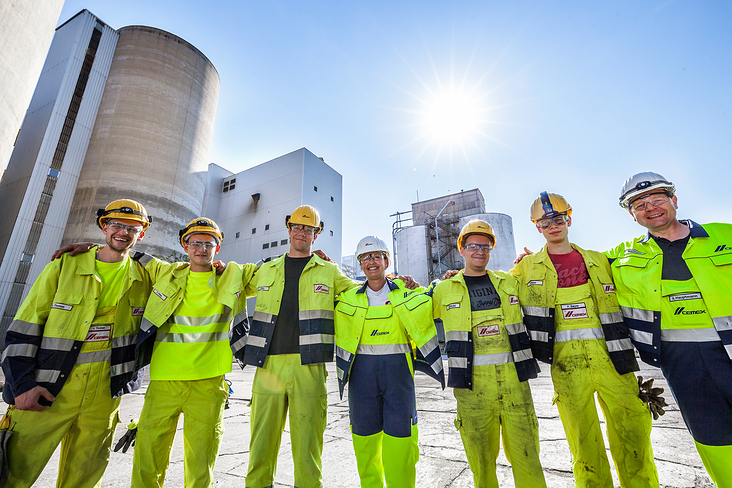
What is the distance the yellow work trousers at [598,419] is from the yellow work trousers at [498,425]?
0.37 meters

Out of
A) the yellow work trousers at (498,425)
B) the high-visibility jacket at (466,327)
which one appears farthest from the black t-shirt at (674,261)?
the yellow work trousers at (498,425)

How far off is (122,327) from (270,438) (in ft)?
5.34

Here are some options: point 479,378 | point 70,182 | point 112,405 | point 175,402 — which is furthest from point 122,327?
point 70,182

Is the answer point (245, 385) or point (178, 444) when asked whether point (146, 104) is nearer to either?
point (245, 385)

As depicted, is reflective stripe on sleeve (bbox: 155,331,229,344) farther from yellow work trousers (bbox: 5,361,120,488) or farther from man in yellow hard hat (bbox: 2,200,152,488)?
yellow work trousers (bbox: 5,361,120,488)

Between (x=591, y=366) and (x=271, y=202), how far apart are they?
25.4 metres

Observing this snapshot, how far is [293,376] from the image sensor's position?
2.70 meters

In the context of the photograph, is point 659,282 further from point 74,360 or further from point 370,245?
point 74,360

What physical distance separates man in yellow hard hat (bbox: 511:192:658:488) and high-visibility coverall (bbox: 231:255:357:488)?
1.83 meters

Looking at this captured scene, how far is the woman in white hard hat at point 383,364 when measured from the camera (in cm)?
248

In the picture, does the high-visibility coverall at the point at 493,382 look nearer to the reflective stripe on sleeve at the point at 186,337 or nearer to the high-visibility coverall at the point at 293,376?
the high-visibility coverall at the point at 293,376

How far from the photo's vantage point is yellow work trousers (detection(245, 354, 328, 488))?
97.9 inches

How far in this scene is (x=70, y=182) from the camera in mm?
18031

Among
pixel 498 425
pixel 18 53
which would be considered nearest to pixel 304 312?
pixel 498 425
